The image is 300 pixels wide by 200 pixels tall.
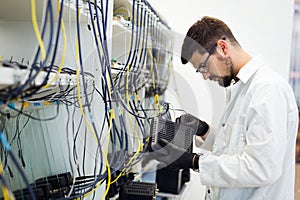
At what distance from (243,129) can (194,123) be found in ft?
1.47

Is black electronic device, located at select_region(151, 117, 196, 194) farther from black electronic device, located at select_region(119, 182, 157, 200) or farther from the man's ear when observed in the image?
the man's ear

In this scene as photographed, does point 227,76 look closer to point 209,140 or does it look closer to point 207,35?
point 207,35

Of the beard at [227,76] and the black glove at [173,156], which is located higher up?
the beard at [227,76]

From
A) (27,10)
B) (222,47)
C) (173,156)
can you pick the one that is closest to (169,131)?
(173,156)

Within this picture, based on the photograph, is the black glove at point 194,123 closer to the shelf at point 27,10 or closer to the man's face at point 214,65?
the man's face at point 214,65

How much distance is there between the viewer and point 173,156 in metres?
1.61

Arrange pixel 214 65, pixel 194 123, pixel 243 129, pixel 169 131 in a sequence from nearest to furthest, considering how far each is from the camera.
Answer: pixel 243 129 → pixel 214 65 → pixel 169 131 → pixel 194 123

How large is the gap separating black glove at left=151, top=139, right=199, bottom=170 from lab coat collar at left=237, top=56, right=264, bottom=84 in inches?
17.3

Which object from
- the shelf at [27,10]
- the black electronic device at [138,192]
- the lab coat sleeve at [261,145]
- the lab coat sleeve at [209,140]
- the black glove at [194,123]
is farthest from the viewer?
the lab coat sleeve at [209,140]

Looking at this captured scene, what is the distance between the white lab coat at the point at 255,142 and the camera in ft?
4.25

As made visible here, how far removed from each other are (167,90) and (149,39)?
16.3 inches

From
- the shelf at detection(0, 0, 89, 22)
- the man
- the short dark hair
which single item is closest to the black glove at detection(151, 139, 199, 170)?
the man

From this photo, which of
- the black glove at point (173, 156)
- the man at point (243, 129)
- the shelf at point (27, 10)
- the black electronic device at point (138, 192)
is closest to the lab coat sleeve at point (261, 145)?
the man at point (243, 129)

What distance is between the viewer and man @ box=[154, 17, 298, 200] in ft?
4.27
